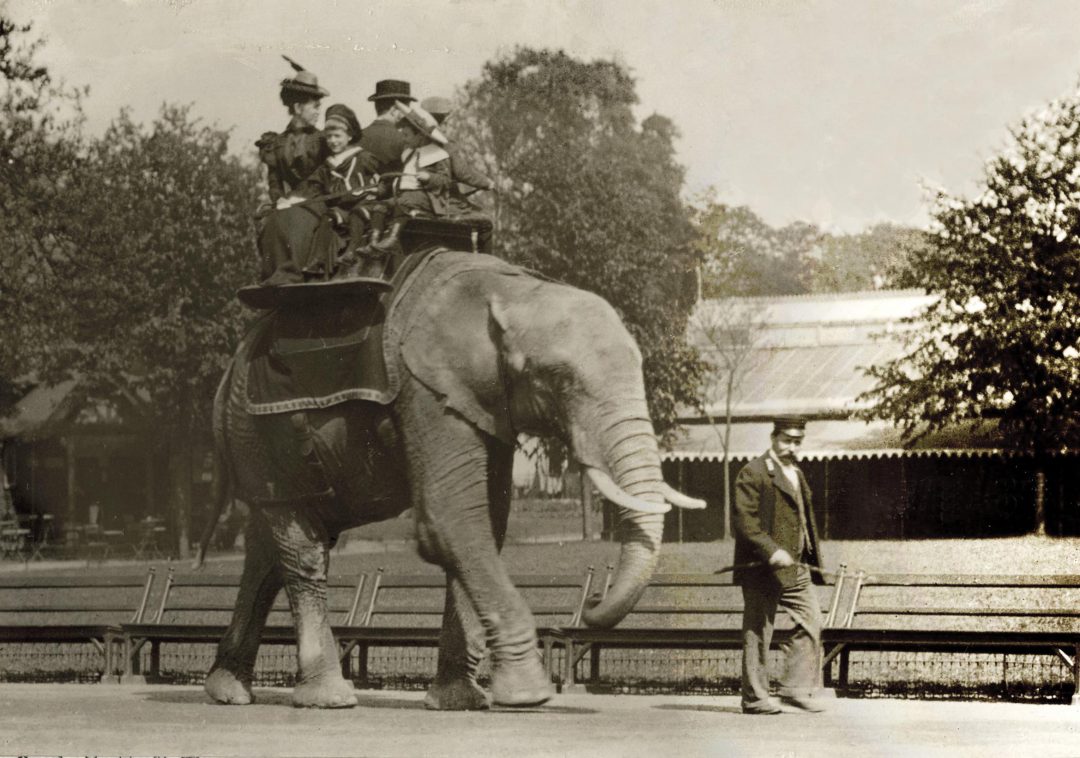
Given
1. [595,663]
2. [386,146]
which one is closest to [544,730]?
[386,146]

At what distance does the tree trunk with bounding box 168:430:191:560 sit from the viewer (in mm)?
32844

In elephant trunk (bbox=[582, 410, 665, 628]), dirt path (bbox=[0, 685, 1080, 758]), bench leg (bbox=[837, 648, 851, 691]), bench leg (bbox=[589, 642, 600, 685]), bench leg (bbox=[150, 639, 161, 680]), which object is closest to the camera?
dirt path (bbox=[0, 685, 1080, 758])

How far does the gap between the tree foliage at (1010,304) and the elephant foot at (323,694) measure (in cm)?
1448

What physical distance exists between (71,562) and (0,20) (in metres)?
10.4

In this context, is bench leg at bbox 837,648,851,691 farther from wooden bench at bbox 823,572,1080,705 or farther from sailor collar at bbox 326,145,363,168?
sailor collar at bbox 326,145,363,168

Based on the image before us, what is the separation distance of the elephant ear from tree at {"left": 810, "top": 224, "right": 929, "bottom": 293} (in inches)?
817

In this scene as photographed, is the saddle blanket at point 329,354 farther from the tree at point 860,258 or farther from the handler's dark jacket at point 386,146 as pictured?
the tree at point 860,258

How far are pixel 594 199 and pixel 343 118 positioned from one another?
47.0ft

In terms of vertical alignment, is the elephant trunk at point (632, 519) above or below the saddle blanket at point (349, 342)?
below

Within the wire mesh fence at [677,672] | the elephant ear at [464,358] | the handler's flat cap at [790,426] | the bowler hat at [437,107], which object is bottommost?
the wire mesh fence at [677,672]

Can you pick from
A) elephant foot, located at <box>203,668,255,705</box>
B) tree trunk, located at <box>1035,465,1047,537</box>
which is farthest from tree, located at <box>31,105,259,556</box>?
elephant foot, located at <box>203,668,255,705</box>

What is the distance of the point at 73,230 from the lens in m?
29.2

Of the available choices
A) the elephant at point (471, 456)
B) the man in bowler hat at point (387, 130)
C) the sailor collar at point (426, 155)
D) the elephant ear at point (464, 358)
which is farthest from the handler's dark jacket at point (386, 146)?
the elephant ear at point (464, 358)

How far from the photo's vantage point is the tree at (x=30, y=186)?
27.1m
